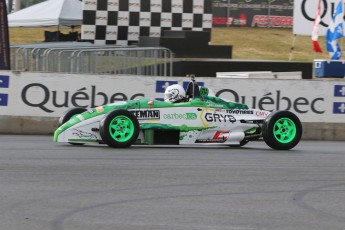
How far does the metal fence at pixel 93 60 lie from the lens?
15836 mm

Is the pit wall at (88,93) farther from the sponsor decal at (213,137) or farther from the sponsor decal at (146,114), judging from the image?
the sponsor decal at (146,114)

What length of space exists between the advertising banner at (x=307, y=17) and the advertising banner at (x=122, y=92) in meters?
10.2

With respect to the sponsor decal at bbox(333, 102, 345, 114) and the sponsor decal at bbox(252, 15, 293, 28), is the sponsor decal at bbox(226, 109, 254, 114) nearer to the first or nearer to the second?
the sponsor decal at bbox(333, 102, 345, 114)

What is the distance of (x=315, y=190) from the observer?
818cm

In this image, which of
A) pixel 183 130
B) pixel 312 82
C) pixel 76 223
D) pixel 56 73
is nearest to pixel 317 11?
pixel 312 82

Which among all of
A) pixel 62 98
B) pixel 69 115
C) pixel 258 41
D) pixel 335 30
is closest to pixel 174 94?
pixel 69 115

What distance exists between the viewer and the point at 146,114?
1170 cm

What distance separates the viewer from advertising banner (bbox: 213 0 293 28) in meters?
34.8

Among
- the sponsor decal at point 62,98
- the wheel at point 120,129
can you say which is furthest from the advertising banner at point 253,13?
the wheel at point 120,129

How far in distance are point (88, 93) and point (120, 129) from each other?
3.46 meters

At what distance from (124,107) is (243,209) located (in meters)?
4.83

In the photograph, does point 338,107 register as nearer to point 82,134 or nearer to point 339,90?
point 339,90

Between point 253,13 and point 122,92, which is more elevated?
point 253,13

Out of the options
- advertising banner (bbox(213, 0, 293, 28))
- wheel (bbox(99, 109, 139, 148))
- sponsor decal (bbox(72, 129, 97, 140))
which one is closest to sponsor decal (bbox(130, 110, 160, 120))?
wheel (bbox(99, 109, 139, 148))
